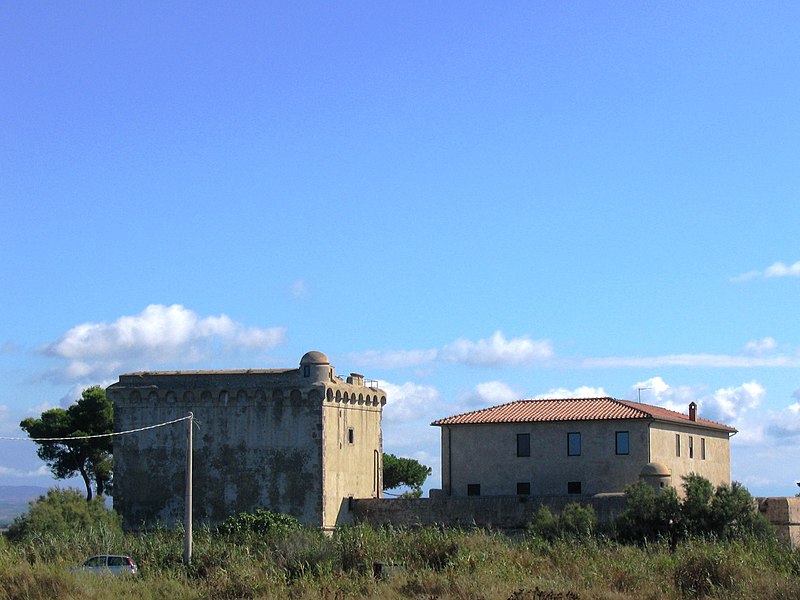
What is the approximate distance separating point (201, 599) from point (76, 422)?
39.2 metres

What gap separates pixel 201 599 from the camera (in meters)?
24.9

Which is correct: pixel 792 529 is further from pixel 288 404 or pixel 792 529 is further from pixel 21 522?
pixel 21 522

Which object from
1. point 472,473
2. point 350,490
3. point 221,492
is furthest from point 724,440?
point 221,492

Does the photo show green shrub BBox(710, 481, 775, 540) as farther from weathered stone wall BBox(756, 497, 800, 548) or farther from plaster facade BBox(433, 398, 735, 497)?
weathered stone wall BBox(756, 497, 800, 548)

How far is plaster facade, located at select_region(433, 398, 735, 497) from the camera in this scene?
4369cm

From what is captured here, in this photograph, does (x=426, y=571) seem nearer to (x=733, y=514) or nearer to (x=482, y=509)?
(x=733, y=514)

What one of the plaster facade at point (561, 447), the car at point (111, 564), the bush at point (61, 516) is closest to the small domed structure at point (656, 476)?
the plaster facade at point (561, 447)

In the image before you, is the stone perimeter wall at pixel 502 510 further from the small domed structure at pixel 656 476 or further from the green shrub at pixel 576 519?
the small domed structure at pixel 656 476

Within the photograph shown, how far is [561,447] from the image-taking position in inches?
1761

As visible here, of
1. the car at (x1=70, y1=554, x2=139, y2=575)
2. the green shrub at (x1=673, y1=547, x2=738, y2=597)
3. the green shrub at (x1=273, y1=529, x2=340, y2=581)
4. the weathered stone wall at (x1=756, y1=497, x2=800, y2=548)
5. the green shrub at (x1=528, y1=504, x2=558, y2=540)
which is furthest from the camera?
the weathered stone wall at (x1=756, y1=497, x2=800, y2=548)

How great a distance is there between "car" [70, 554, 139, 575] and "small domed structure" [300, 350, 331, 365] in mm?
14955

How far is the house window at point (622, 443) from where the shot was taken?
→ 43719 millimetres

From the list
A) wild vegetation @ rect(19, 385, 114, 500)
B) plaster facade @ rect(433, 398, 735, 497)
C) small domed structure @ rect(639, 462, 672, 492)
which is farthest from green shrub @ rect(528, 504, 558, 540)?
wild vegetation @ rect(19, 385, 114, 500)

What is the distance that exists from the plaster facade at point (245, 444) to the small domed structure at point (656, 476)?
37.2 ft
